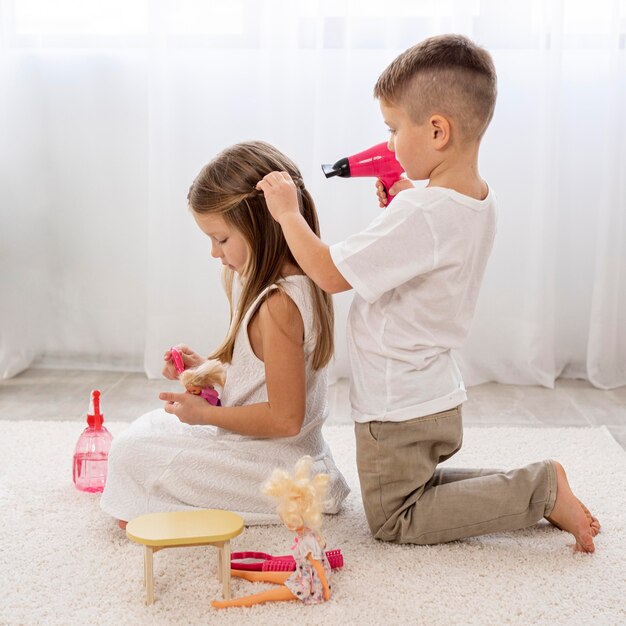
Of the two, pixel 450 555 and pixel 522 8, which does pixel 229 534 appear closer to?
pixel 450 555

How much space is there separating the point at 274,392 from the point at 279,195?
1.03 feet

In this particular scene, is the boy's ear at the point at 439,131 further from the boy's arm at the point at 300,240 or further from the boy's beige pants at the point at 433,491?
the boy's beige pants at the point at 433,491

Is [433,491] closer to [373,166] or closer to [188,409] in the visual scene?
[188,409]

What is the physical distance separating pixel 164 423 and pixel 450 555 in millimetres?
→ 537

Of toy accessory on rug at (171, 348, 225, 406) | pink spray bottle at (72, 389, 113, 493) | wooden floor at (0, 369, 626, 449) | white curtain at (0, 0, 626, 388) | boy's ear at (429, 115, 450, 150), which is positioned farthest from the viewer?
white curtain at (0, 0, 626, 388)

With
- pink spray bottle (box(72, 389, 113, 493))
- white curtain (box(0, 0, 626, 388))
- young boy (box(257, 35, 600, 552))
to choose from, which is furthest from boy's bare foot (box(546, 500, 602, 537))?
white curtain (box(0, 0, 626, 388))

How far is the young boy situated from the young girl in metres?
0.08

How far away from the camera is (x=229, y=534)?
1.21 meters

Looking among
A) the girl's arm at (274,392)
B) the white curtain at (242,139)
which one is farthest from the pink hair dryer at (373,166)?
the white curtain at (242,139)

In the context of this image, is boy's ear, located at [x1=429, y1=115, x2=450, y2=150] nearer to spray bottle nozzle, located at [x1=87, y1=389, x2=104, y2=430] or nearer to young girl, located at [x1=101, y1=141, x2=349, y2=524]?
young girl, located at [x1=101, y1=141, x2=349, y2=524]

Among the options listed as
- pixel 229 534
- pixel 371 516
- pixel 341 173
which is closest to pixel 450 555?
pixel 371 516

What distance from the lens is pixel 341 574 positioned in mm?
1309

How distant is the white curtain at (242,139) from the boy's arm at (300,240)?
113 cm

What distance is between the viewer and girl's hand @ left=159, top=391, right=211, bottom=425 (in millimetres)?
1447
